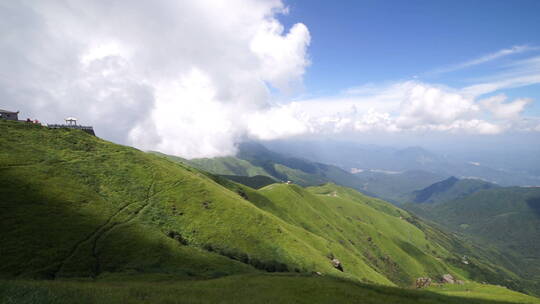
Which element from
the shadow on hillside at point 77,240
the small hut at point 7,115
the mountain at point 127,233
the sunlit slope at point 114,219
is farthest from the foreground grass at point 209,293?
the small hut at point 7,115

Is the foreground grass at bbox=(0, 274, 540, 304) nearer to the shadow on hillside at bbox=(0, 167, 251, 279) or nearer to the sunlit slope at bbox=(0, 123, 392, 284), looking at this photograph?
the shadow on hillside at bbox=(0, 167, 251, 279)

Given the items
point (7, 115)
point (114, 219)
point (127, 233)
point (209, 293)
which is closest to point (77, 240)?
point (127, 233)

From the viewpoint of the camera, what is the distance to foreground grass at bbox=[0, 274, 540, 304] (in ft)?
70.7

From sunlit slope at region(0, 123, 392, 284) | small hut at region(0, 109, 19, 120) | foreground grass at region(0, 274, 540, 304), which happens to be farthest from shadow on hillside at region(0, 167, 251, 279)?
small hut at region(0, 109, 19, 120)

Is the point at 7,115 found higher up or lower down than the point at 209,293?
higher up

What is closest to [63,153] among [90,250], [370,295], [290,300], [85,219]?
[85,219]

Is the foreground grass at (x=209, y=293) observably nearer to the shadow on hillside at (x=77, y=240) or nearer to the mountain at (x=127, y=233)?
the mountain at (x=127, y=233)

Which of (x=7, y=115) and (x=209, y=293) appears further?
(x=7, y=115)

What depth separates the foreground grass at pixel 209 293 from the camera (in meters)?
21.6

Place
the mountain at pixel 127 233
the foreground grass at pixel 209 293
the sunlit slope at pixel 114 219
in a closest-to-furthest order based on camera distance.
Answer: the foreground grass at pixel 209 293 < the mountain at pixel 127 233 < the sunlit slope at pixel 114 219

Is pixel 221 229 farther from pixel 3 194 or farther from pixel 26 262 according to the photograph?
pixel 3 194

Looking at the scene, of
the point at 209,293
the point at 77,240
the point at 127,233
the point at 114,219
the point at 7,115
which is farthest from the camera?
the point at 7,115

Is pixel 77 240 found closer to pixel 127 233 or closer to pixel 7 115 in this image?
pixel 127 233

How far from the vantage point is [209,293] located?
3638cm
